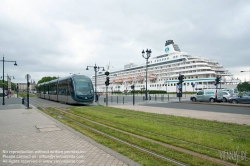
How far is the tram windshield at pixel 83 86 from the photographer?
22.0 meters

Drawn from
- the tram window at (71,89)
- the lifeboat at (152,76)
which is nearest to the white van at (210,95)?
the tram window at (71,89)

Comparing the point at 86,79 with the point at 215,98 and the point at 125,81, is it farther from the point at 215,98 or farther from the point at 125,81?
the point at 125,81

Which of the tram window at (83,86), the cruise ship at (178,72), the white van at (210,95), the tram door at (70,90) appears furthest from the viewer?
the cruise ship at (178,72)

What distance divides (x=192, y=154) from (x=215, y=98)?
2418 centimetres

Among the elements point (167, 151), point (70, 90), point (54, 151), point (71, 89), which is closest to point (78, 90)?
point (71, 89)

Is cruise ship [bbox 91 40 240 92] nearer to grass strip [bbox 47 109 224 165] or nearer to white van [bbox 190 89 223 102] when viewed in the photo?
white van [bbox 190 89 223 102]

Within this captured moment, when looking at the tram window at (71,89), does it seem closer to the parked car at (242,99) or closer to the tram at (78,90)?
the tram at (78,90)

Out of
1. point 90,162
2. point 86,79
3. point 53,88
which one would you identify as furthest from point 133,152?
point 53,88

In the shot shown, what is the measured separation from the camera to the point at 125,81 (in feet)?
336

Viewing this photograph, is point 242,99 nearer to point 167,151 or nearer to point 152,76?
point 167,151

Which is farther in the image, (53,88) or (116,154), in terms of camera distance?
(53,88)

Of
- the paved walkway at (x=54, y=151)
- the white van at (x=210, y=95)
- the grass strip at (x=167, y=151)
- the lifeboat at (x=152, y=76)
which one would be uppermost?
the lifeboat at (x=152, y=76)

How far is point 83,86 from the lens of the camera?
22.4m

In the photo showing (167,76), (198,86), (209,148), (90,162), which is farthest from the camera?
(167,76)
